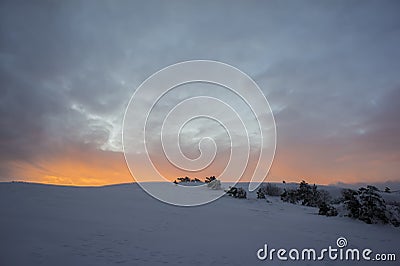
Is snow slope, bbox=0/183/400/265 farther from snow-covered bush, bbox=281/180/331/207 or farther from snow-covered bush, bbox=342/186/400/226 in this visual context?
snow-covered bush, bbox=281/180/331/207

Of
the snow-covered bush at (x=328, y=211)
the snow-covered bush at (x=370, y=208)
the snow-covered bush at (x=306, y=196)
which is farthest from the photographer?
the snow-covered bush at (x=306, y=196)

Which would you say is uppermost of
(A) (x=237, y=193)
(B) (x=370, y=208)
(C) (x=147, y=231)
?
(A) (x=237, y=193)

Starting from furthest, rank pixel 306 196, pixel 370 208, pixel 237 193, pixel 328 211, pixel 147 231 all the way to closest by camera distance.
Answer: pixel 306 196, pixel 237 193, pixel 328 211, pixel 370 208, pixel 147 231

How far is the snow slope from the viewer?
5.99 meters

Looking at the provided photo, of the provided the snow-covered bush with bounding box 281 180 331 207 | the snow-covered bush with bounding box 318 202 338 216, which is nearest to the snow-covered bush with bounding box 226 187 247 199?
the snow-covered bush with bounding box 281 180 331 207

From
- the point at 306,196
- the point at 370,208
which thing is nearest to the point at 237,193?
the point at 306,196

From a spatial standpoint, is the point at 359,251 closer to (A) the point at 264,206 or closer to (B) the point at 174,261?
(B) the point at 174,261

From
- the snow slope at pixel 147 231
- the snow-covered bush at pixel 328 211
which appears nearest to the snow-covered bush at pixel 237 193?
the snow slope at pixel 147 231

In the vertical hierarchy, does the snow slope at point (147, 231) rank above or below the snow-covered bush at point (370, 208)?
below

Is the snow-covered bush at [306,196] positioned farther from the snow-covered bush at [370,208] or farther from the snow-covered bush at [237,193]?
the snow-covered bush at [370,208]

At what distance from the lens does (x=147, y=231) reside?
832 centimetres

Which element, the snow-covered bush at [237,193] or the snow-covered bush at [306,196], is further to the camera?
the snow-covered bush at [306,196]

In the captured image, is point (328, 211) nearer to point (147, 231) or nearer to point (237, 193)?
point (237, 193)

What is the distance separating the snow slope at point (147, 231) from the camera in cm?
599
